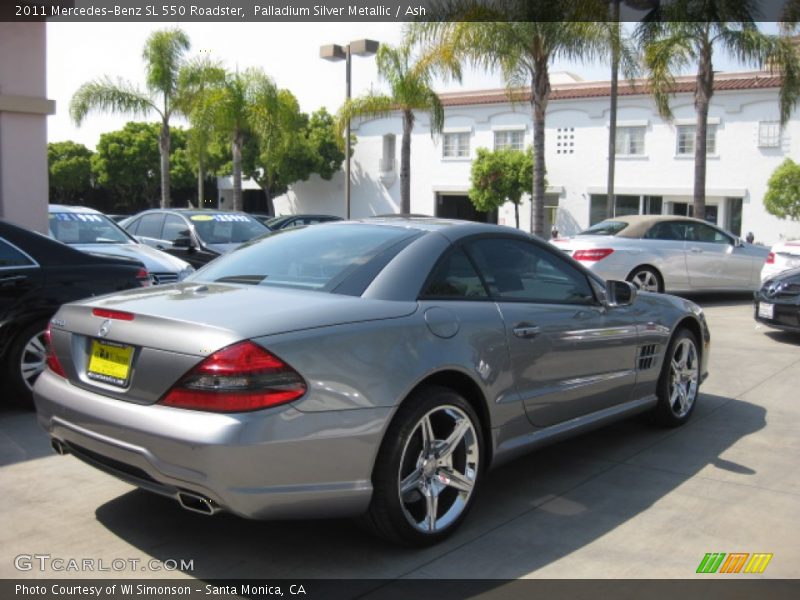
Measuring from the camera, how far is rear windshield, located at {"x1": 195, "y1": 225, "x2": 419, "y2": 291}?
399 cm

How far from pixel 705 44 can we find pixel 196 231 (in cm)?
1480

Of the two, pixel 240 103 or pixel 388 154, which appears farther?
pixel 388 154

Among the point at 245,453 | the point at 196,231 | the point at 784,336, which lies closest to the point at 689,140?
the point at 784,336

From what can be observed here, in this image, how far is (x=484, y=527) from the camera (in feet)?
13.2

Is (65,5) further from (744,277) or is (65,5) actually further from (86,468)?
(744,277)

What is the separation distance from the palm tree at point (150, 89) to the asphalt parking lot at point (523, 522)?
25.1m

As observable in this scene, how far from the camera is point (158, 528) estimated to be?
3.91 m

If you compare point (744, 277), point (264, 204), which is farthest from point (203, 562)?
point (264, 204)

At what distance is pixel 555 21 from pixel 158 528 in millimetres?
17557

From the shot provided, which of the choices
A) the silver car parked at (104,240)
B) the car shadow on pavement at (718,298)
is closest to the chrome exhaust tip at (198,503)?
the silver car parked at (104,240)

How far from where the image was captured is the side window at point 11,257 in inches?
231

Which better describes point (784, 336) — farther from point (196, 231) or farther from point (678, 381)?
point (196, 231)

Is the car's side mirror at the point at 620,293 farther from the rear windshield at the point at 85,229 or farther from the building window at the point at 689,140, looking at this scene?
the building window at the point at 689,140

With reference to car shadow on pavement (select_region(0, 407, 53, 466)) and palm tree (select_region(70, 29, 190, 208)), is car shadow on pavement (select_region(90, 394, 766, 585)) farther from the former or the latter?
palm tree (select_region(70, 29, 190, 208))
